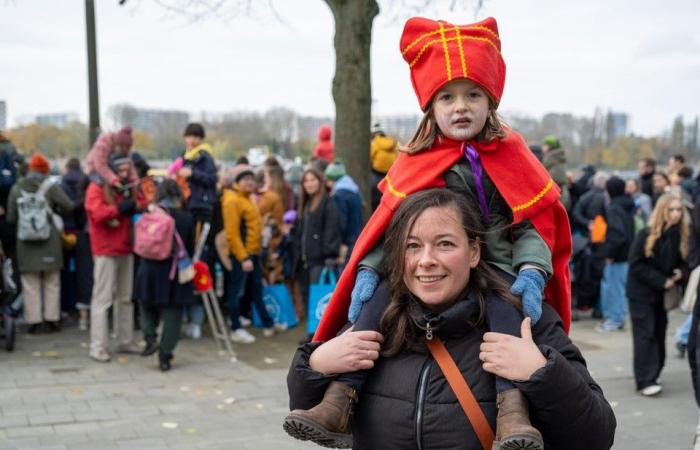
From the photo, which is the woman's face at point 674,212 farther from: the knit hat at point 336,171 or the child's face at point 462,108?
the child's face at point 462,108

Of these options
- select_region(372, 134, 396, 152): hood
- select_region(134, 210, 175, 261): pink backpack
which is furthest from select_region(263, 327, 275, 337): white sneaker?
select_region(372, 134, 396, 152): hood

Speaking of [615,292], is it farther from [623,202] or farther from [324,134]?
[324,134]

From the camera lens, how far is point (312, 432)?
2533 millimetres

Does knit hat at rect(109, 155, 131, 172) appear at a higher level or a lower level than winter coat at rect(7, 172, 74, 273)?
higher

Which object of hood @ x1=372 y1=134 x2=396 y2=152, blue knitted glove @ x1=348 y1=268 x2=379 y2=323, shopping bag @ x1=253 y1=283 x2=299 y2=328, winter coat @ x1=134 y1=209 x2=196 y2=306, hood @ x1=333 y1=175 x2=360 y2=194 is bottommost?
shopping bag @ x1=253 y1=283 x2=299 y2=328

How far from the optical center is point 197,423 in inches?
279

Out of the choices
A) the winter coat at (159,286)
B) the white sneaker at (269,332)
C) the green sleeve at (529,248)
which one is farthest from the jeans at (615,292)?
the green sleeve at (529,248)

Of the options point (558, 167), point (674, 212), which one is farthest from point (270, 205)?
point (674, 212)

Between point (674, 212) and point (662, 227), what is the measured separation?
18 centimetres

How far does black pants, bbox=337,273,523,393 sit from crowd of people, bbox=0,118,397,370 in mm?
6110

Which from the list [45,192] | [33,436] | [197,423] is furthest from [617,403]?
[45,192]

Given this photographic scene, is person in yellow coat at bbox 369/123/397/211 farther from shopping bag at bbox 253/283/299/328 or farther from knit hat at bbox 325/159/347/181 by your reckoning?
shopping bag at bbox 253/283/299/328

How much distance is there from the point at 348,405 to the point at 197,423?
476 cm

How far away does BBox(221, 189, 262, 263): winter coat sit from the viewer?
9953mm
